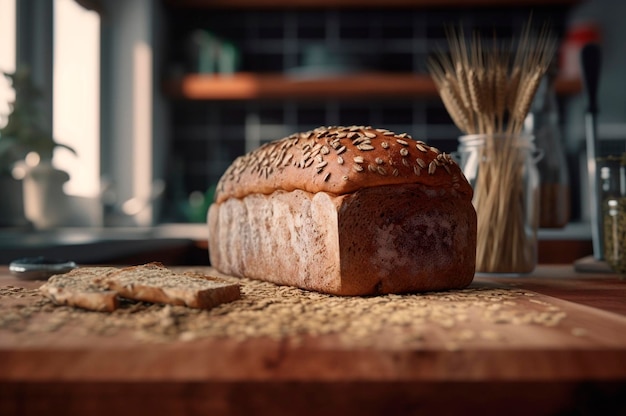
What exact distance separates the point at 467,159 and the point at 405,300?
525mm

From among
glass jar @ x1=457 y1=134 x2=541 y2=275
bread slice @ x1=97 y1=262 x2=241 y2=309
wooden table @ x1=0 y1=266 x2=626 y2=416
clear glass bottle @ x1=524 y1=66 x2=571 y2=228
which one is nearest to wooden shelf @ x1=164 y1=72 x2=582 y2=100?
clear glass bottle @ x1=524 y1=66 x2=571 y2=228

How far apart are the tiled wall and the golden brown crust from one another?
2.88 metres

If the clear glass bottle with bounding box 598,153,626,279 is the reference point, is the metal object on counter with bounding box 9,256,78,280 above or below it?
below

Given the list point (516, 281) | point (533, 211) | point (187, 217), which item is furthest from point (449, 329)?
point (187, 217)

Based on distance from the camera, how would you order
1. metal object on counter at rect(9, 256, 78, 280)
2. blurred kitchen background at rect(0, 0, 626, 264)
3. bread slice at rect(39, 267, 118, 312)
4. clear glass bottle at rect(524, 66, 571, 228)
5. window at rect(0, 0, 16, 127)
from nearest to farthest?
bread slice at rect(39, 267, 118, 312) → metal object on counter at rect(9, 256, 78, 280) → clear glass bottle at rect(524, 66, 571, 228) → window at rect(0, 0, 16, 127) → blurred kitchen background at rect(0, 0, 626, 264)

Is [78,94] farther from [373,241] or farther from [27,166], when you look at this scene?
[373,241]

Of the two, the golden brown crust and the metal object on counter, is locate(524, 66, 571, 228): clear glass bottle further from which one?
the metal object on counter

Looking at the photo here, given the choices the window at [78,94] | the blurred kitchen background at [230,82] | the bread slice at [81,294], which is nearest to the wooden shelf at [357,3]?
the blurred kitchen background at [230,82]

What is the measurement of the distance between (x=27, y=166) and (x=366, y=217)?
1948 millimetres

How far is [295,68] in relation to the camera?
4035 millimetres

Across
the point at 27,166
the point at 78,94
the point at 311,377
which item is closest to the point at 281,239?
the point at 311,377

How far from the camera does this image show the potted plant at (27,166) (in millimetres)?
2076

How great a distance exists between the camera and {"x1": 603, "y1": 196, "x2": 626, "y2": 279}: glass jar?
3.93ft

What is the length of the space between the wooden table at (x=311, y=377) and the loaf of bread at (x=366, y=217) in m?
0.41
